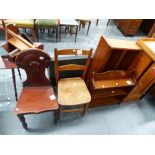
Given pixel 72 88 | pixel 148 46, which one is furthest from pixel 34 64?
pixel 148 46

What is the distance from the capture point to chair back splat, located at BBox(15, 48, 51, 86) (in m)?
1.43

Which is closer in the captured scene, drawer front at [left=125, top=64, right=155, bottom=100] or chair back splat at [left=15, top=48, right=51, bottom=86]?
chair back splat at [left=15, top=48, right=51, bottom=86]

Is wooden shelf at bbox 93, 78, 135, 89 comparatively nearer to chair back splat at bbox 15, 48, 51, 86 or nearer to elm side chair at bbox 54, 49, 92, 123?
elm side chair at bbox 54, 49, 92, 123

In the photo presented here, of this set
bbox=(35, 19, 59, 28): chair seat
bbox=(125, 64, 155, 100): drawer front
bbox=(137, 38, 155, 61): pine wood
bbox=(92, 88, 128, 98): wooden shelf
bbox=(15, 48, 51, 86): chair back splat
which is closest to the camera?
bbox=(15, 48, 51, 86): chair back splat

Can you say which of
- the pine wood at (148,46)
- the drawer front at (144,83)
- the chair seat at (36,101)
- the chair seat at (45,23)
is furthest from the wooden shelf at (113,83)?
the chair seat at (45,23)

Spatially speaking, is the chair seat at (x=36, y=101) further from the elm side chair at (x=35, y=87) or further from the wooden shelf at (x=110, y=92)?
the wooden shelf at (x=110, y=92)

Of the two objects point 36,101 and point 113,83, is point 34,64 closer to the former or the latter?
point 36,101

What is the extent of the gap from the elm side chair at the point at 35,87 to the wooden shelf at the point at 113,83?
1.74 feet

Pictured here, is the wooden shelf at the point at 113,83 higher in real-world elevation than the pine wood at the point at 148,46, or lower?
lower

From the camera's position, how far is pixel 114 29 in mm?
4008

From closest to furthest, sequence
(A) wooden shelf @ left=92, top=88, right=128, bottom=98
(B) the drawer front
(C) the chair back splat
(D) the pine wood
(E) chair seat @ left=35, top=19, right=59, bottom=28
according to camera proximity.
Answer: (C) the chair back splat, (D) the pine wood, (B) the drawer front, (A) wooden shelf @ left=92, top=88, right=128, bottom=98, (E) chair seat @ left=35, top=19, right=59, bottom=28

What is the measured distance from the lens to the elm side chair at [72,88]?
1.60 metres

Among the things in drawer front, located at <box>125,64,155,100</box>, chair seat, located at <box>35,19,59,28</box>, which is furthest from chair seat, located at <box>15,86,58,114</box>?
chair seat, located at <box>35,19,59,28</box>
